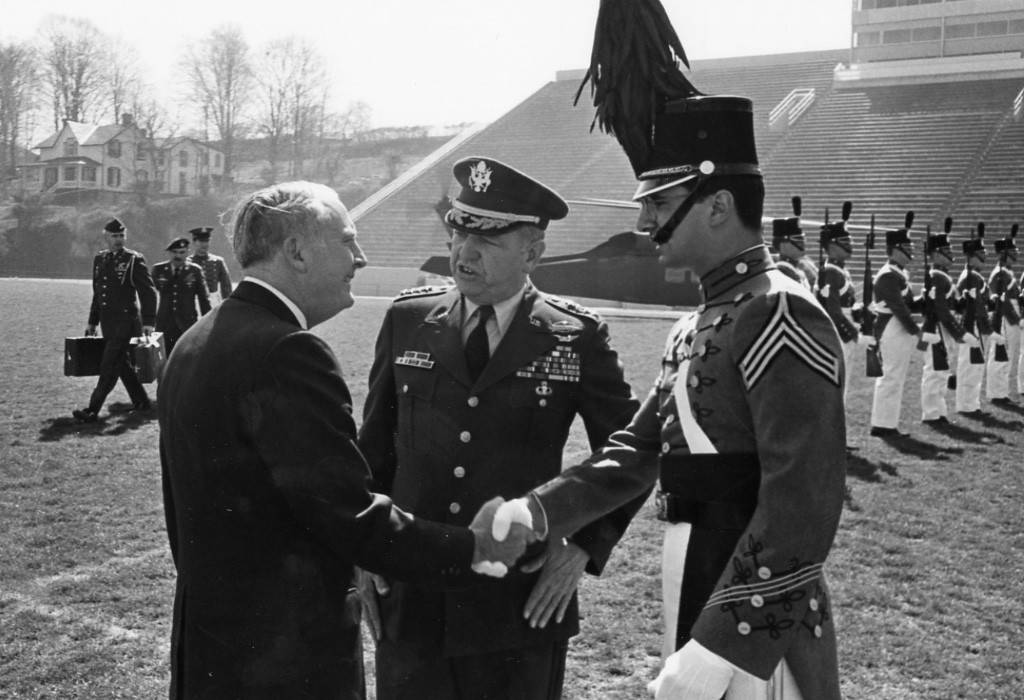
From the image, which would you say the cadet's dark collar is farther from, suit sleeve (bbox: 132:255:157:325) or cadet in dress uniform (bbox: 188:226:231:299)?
cadet in dress uniform (bbox: 188:226:231:299)


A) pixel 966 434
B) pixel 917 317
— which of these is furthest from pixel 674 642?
pixel 917 317

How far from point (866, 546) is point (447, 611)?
14.4 feet

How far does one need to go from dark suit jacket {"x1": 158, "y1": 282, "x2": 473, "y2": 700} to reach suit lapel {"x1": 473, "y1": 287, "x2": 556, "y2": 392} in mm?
656

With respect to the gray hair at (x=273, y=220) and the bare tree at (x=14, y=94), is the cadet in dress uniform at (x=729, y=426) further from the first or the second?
the bare tree at (x=14, y=94)

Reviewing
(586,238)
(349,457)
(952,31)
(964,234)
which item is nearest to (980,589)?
(349,457)

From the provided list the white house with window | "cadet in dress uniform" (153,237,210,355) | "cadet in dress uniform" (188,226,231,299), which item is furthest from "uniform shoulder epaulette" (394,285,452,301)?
the white house with window

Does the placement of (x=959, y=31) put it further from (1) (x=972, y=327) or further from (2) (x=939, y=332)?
(2) (x=939, y=332)

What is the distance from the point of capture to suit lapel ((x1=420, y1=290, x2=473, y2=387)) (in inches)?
117

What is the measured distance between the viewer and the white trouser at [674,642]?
2.08 metres

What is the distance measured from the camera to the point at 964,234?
31.1m

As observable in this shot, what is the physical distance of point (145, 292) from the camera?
11.0 meters

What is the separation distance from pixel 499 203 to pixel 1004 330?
13.0m

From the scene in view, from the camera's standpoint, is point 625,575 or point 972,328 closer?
point 625,575

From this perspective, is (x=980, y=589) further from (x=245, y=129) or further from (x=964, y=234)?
(x=245, y=129)
